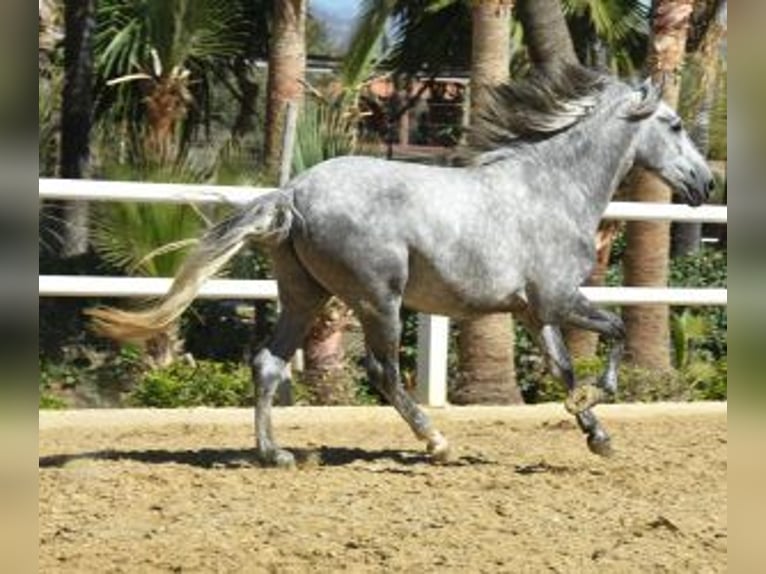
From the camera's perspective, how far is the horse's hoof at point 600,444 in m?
6.80

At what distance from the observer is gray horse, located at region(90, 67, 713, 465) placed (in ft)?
20.4

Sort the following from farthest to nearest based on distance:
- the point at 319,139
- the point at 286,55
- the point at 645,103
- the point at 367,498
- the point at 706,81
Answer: the point at 286,55 → the point at 706,81 → the point at 319,139 → the point at 645,103 → the point at 367,498

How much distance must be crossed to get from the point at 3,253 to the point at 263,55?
16.5 m

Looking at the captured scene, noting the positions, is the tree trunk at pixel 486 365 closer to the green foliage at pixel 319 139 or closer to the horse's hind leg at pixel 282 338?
the green foliage at pixel 319 139

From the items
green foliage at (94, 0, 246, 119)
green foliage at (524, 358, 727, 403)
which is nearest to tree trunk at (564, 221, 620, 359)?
green foliage at (524, 358, 727, 403)

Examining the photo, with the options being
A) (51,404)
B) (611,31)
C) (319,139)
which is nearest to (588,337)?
(319,139)

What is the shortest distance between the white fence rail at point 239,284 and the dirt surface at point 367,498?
832 mm

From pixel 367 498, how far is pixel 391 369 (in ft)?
3.98

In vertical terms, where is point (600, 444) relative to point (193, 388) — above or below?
above

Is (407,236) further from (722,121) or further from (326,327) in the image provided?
(326,327)

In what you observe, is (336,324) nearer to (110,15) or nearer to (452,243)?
(452,243)

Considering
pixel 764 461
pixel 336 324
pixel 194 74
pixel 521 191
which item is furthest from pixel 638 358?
pixel 764 461

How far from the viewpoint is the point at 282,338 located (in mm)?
6625

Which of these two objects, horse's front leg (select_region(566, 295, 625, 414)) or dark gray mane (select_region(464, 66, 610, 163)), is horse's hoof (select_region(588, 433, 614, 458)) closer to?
horse's front leg (select_region(566, 295, 625, 414))
